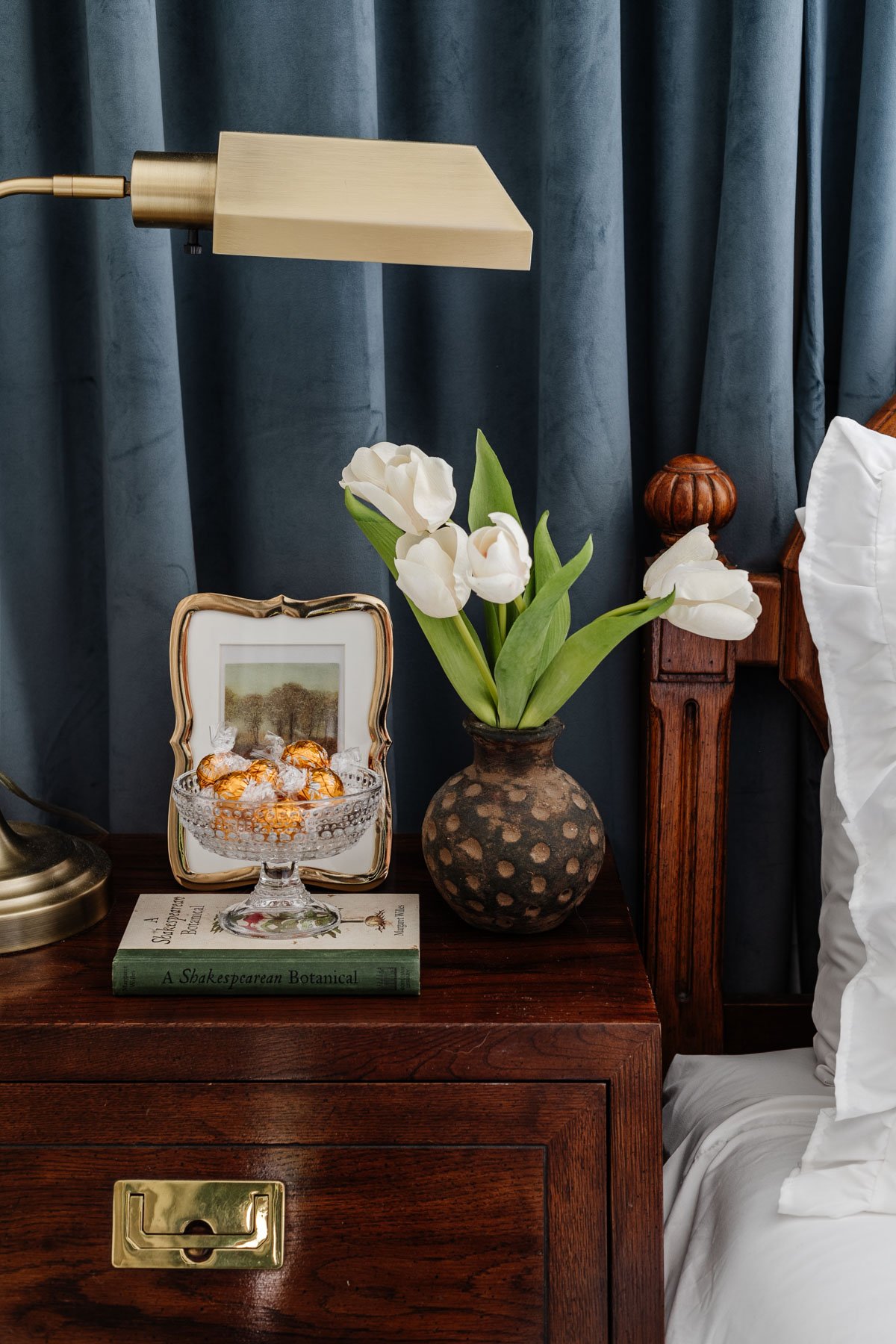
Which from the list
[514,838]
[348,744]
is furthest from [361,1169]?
[348,744]

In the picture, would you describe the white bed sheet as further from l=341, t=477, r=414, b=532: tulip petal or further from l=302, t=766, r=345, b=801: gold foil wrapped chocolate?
l=341, t=477, r=414, b=532: tulip petal

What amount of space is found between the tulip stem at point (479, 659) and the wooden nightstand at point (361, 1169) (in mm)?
247

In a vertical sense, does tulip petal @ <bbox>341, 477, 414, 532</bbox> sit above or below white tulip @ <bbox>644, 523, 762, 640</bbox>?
above

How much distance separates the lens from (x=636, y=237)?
111 cm

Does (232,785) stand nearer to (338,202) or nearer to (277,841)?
(277,841)

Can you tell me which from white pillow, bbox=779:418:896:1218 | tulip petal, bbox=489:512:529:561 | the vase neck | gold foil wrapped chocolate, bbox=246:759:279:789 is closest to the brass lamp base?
gold foil wrapped chocolate, bbox=246:759:279:789

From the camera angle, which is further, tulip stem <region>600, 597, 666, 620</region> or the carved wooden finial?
the carved wooden finial

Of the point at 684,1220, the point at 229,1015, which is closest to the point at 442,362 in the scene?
the point at 229,1015

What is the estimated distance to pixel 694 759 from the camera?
39.6 inches

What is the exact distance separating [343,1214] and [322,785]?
0.95 ft

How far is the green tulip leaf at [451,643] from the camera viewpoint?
2.76 feet

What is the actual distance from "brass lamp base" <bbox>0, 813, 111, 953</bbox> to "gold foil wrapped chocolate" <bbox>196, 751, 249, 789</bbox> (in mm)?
134

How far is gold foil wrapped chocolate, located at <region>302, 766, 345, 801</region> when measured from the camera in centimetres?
80

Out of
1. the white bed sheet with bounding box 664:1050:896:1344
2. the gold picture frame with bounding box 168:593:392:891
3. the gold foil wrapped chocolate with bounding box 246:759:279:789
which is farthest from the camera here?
the gold picture frame with bounding box 168:593:392:891
